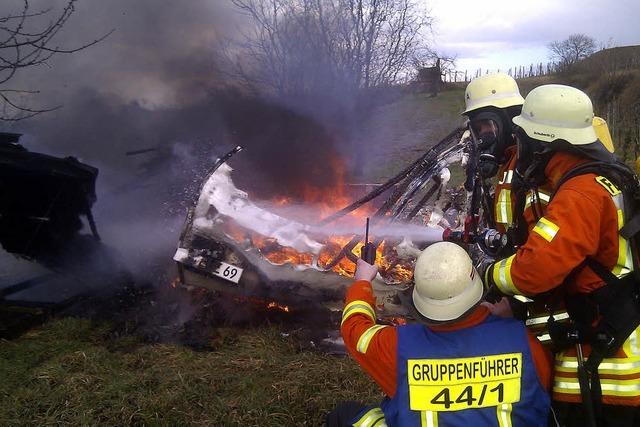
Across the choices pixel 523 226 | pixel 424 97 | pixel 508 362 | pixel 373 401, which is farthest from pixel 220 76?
pixel 424 97

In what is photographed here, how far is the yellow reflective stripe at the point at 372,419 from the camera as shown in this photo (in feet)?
7.18

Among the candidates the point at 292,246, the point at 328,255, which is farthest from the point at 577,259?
the point at 292,246

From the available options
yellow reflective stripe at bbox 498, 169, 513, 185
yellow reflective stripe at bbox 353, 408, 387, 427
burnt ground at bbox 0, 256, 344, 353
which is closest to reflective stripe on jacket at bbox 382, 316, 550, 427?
yellow reflective stripe at bbox 353, 408, 387, 427

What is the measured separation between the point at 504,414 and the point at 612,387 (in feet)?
2.41

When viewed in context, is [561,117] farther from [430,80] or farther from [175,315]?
[430,80]

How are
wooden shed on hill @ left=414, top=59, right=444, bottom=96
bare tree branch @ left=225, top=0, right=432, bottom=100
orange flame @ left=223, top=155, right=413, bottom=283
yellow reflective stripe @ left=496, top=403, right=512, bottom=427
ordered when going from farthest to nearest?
wooden shed on hill @ left=414, top=59, right=444, bottom=96 → bare tree branch @ left=225, top=0, right=432, bottom=100 → orange flame @ left=223, top=155, right=413, bottom=283 → yellow reflective stripe @ left=496, top=403, right=512, bottom=427

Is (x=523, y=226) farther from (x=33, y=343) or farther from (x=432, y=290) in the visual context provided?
(x=33, y=343)

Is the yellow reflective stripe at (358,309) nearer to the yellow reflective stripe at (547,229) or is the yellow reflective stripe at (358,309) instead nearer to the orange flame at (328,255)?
the yellow reflective stripe at (547,229)

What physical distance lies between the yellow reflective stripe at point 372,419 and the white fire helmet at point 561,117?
159 centimetres

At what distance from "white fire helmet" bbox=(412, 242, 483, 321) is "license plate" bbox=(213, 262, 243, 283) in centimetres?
282

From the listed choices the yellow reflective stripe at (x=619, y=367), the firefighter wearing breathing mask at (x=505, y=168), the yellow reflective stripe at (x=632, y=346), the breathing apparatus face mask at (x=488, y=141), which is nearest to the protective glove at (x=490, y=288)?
the firefighter wearing breathing mask at (x=505, y=168)

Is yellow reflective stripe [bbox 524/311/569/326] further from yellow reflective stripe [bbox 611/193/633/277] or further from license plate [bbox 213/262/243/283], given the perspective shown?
license plate [bbox 213/262/243/283]

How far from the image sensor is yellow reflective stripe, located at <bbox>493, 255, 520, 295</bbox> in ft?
7.85

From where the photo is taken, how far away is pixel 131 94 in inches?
362
